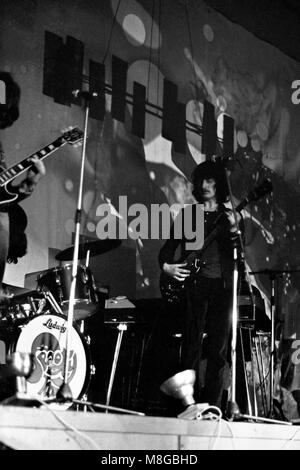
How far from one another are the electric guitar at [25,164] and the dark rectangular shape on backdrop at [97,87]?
0.56 meters

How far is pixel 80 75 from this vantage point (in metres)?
4.85

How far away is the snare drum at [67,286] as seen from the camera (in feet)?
13.2

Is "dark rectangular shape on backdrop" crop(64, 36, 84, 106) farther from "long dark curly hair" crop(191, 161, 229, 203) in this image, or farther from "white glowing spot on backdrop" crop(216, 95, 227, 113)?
"white glowing spot on backdrop" crop(216, 95, 227, 113)

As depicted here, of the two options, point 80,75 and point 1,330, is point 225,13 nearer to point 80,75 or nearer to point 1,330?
point 80,75

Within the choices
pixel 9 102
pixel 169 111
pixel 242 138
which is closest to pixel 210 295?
pixel 169 111

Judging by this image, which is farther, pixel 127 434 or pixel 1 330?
pixel 1 330

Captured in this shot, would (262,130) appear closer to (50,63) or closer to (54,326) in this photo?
(50,63)

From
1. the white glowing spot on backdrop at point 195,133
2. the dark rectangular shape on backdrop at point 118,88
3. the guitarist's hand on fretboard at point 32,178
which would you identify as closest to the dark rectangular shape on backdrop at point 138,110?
the dark rectangular shape on backdrop at point 118,88

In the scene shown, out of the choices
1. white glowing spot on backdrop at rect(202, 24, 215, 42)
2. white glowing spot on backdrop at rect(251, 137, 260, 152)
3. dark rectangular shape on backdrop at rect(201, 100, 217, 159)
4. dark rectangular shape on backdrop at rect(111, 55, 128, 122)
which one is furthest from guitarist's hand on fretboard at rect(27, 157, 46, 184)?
white glowing spot on backdrop at rect(251, 137, 260, 152)

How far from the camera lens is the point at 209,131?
6.00 m

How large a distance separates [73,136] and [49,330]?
130 cm

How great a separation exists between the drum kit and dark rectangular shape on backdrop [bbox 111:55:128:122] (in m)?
1.49
